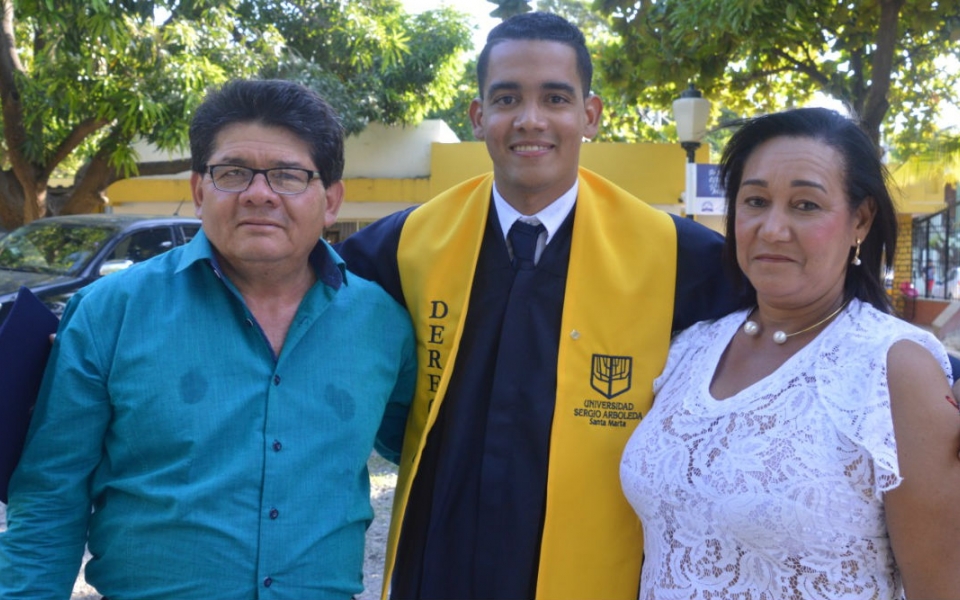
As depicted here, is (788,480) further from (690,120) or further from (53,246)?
(690,120)

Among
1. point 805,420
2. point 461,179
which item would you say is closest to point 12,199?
point 461,179

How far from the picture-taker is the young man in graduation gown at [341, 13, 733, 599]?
2561 mm

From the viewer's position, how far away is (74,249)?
8242 mm

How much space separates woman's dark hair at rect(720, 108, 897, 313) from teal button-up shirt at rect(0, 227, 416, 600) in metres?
1.22

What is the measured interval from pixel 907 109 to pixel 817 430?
10414 mm

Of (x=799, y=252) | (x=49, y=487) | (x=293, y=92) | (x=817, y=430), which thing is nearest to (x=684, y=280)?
(x=799, y=252)

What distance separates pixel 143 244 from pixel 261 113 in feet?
22.4

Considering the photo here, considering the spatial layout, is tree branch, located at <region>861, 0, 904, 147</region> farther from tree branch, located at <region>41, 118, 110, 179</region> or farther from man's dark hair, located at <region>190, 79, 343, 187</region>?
tree branch, located at <region>41, 118, 110, 179</region>

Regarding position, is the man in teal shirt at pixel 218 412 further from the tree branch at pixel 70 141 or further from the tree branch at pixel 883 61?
the tree branch at pixel 70 141

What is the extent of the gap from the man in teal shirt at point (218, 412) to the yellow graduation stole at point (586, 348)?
450 mm

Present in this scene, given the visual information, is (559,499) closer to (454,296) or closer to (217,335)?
(454,296)

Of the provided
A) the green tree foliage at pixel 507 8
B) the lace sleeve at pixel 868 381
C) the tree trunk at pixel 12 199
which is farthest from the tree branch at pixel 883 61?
the tree trunk at pixel 12 199

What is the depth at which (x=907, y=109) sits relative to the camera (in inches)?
436

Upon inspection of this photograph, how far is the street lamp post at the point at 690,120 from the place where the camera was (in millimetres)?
9680
